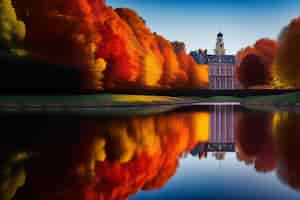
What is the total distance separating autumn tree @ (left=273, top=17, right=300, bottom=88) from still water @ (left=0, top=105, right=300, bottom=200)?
3917 centimetres

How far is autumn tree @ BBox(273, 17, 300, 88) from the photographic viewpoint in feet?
173

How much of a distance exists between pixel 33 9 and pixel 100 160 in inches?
1353

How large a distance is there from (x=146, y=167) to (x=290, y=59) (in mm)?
47180

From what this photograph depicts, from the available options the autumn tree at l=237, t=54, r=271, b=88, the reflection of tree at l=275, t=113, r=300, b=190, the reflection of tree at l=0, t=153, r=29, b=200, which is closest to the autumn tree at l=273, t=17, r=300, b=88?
the autumn tree at l=237, t=54, r=271, b=88

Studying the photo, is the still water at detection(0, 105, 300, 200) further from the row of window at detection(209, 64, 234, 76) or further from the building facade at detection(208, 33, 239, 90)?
the row of window at detection(209, 64, 234, 76)

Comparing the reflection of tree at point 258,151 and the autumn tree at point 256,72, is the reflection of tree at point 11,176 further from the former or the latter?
the autumn tree at point 256,72

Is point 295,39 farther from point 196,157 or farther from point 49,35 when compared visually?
point 196,157

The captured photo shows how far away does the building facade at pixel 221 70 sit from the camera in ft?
550

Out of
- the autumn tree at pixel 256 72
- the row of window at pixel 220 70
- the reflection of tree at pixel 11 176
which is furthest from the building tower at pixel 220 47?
the reflection of tree at pixel 11 176

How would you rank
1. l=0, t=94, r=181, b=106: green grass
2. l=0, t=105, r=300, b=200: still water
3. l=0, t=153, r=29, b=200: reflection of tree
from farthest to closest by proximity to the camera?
l=0, t=94, r=181, b=106: green grass, l=0, t=105, r=300, b=200: still water, l=0, t=153, r=29, b=200: reflection of tree

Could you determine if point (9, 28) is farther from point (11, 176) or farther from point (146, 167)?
point (11, 176)

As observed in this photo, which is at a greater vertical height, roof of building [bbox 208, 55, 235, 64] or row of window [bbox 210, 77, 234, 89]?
roof of building [bbox 208, 55, 235, 64]

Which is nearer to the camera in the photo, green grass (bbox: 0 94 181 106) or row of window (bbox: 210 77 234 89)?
A: green grass (bbox: 0 94 181 106)

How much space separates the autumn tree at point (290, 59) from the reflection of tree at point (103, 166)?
40.0 m
